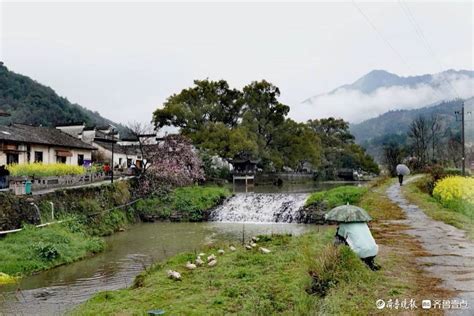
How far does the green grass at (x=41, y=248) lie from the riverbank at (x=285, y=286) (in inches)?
187

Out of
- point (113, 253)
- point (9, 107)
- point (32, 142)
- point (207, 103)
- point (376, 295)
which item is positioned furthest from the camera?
point (9, 107)

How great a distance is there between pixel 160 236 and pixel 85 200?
387 centimetres

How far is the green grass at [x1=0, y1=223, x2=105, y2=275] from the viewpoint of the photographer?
37.9ft

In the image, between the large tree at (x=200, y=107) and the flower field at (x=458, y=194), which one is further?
the large tree at (x=200, y=107)

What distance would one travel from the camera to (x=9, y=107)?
50.8 meters

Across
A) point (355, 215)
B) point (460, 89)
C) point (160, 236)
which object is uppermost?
point (460, 89)

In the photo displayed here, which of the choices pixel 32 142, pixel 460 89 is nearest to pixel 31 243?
pixel 32 142

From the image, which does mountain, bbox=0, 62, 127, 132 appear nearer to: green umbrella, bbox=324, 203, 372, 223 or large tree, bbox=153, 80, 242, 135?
large tree, bbox=153, 80, 242, 135

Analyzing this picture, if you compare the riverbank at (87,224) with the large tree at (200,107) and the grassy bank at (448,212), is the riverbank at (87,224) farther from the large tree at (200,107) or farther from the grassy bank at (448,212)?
the large tree at (200,107)

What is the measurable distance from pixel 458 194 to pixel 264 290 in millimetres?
10841

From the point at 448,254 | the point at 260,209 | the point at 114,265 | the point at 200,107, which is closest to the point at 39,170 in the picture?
the point at 114,265

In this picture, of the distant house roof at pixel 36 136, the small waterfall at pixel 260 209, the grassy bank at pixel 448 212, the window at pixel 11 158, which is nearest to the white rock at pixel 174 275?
the grassy bank at pixel 448 212

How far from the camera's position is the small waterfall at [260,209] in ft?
75.8

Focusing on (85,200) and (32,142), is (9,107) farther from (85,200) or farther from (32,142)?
(85,200)
